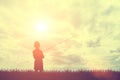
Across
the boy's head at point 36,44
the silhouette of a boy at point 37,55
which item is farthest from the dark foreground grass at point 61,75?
the boy's head at point 36,44

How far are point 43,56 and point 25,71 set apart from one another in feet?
11.9

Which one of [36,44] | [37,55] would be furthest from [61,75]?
[36,44]

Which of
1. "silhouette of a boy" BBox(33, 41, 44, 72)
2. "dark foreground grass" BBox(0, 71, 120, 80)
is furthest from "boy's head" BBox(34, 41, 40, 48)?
"dark foreground grass" BBox(0, 71, 120, 80)

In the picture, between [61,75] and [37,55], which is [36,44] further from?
[61,75]

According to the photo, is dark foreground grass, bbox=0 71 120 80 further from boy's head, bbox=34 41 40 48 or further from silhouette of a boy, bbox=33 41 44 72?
boy's head, bbox=34 41 40 48

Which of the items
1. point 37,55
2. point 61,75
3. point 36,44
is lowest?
point 61,75

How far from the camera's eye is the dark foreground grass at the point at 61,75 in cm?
1470

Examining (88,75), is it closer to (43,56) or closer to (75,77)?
(75,77)

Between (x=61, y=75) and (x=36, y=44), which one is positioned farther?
(x=36, y=44)

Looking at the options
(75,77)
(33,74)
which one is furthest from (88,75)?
(33,74)

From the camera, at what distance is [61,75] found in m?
15.5

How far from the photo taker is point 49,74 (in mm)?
15180

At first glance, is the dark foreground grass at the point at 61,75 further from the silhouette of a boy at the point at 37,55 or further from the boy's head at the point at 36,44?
the boy's head at the point at 36,44

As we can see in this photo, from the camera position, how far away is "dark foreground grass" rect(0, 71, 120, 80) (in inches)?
579
